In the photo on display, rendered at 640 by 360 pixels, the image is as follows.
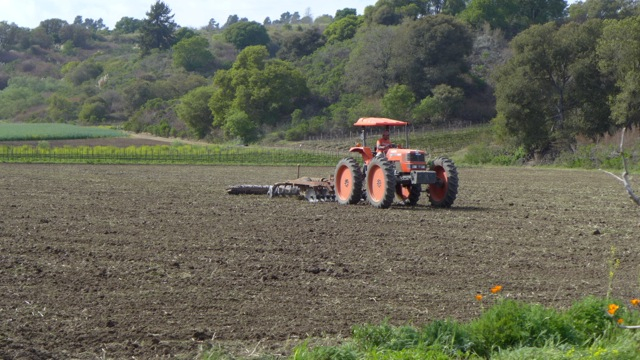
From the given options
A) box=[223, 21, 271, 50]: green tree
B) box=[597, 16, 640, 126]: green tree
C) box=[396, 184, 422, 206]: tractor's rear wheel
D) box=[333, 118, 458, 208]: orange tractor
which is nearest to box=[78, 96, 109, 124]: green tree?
box=[223, 21, 271, 50]: green tree

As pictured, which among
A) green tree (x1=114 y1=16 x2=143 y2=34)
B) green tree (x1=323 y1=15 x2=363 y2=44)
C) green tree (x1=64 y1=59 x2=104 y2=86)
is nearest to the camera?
green tree (x1=323 y1=15 x2=363 y2=44)

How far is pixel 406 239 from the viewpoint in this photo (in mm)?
13258

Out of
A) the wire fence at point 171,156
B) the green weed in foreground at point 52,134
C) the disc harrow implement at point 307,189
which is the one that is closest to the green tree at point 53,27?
the green weed in foreground at point 52,134

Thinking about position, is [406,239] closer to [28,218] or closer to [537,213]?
[537,213]

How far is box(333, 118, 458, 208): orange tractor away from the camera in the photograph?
56.4ft

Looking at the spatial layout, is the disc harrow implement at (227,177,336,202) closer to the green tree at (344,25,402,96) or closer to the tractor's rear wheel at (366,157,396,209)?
the tractor's rear wheel at (366,157,396,209)

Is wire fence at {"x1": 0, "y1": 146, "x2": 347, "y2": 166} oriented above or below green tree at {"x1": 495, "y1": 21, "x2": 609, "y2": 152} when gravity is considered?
below

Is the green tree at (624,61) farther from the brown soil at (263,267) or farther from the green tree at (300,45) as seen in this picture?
the green tree at (300,45)

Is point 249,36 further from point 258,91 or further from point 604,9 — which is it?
point 604,9

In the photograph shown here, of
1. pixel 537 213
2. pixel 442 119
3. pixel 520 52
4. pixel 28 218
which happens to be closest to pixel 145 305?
pixel 28 218

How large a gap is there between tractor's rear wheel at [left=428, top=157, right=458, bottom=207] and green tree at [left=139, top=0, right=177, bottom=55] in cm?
9619

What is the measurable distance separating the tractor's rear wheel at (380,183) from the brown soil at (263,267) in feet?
1.22

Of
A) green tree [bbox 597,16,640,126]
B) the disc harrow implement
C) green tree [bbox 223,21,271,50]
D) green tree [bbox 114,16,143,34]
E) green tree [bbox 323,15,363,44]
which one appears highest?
green tree [bbox 114,16,143,34]

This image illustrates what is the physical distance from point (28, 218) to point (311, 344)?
9.89 metres
